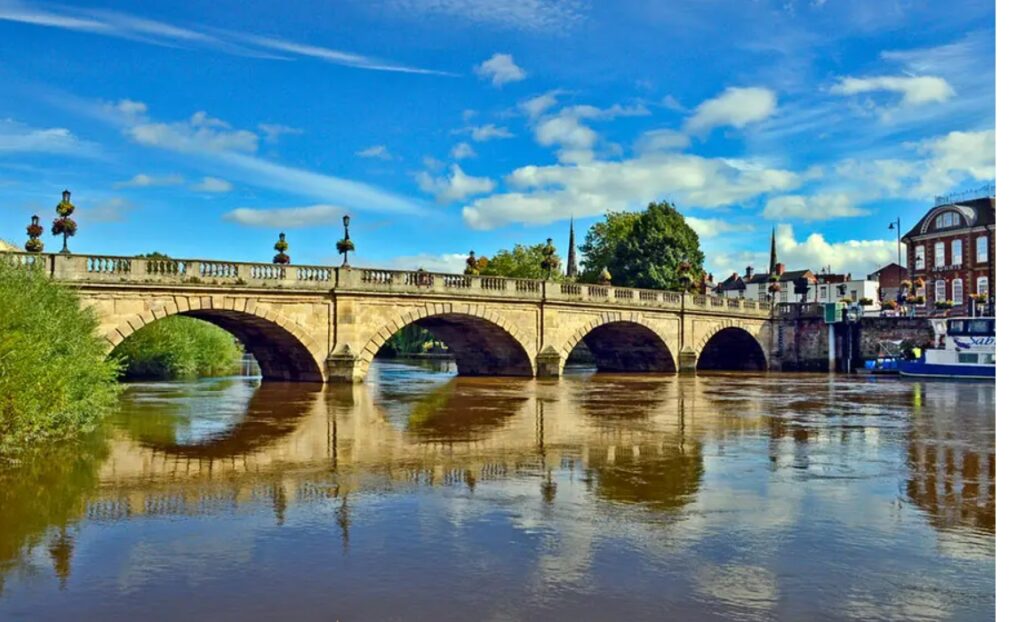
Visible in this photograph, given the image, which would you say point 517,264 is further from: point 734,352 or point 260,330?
point 260,330

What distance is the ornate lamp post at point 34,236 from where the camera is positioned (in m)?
29.0

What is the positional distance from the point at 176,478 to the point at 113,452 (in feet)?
10.6

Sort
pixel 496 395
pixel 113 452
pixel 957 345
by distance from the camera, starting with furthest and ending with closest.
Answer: pixel 957 345 < pixel 496 395 < pixel 113 452

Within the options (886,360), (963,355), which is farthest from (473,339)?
(886,360)

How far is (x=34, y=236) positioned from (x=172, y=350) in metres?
11.5

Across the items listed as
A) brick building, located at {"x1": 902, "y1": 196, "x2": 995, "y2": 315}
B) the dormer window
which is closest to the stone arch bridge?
brick building, located at {"x1": 902, "y1": 196, "x2": 995, "y2": 315}

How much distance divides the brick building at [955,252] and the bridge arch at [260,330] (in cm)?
5051

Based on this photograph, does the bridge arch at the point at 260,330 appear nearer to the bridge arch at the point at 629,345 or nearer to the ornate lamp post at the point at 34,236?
the ornate lamp post at the point at 34,236

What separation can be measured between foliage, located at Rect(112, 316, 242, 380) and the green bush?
1804 centimetres
